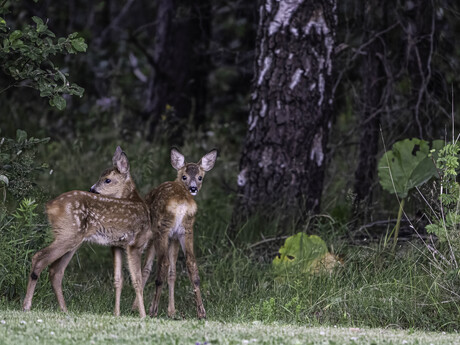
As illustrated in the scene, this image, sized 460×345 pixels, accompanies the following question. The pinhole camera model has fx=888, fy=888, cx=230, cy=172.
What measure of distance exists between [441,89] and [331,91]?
6.14ft

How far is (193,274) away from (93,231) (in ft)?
3.01

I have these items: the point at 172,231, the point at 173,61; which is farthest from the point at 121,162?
the point at 173,61

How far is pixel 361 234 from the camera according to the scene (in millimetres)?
9664

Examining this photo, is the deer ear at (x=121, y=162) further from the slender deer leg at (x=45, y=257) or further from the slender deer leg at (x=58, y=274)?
the slender deer leg at (x=45, y=257)

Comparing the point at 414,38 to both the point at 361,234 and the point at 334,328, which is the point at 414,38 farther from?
the point at 334,328

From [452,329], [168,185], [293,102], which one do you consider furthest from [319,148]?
[452,329]

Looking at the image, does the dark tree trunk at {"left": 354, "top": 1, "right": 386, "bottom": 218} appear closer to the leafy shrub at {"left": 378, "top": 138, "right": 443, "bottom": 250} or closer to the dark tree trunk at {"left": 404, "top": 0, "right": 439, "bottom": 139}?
the dark tree trunk at {"left": 404, "top": 0, "right": 439, "bottom": 139}

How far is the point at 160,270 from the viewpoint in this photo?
293 inches

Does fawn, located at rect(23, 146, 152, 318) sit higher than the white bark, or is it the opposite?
the white bark

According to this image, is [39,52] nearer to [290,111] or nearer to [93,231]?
[93,231]

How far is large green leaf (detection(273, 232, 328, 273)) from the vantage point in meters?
8.58

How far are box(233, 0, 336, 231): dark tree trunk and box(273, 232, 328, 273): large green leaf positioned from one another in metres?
0.92

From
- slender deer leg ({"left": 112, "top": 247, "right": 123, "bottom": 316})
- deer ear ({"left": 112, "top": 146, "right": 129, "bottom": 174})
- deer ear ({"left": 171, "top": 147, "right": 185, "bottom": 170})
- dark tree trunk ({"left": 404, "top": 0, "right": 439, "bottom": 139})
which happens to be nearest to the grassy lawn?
slender deer leg ({"left": 112, "top": 247, "right": 123, "bottom": 316})

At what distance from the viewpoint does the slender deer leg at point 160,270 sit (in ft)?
24.3
